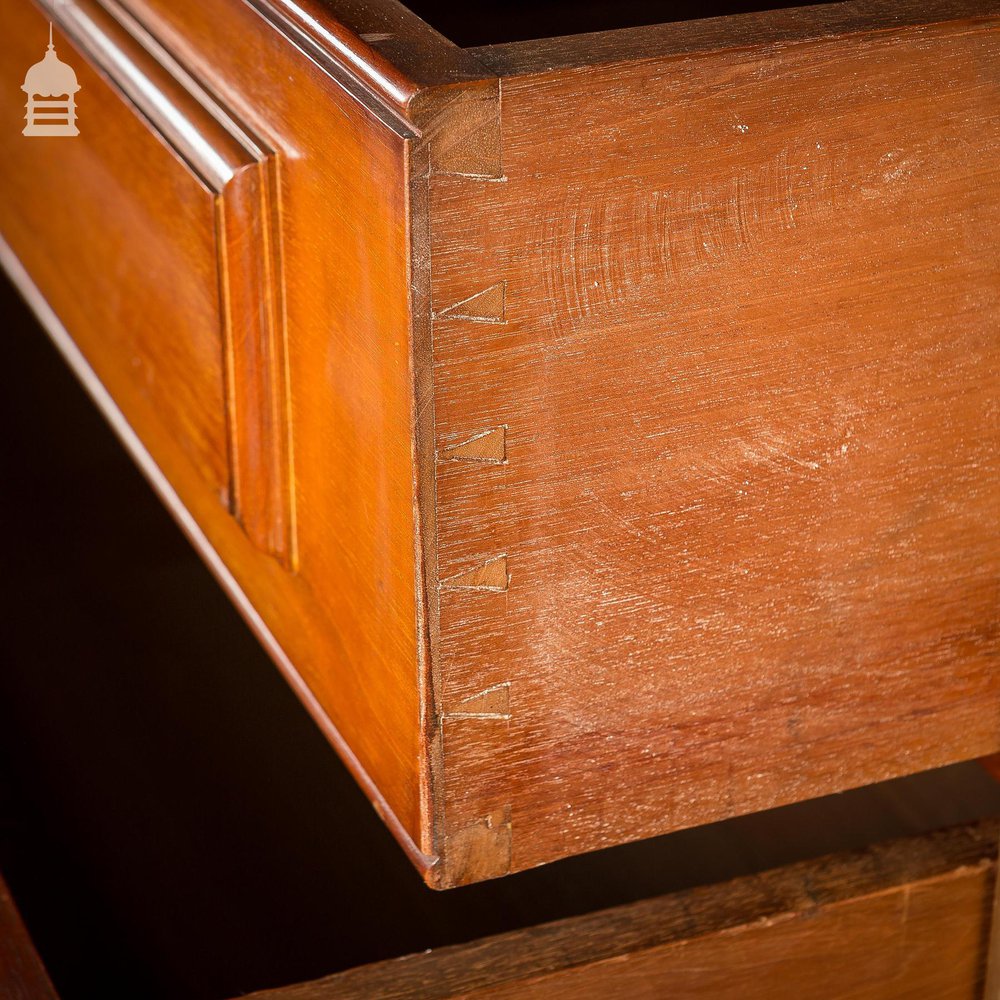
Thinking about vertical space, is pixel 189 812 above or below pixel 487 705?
below

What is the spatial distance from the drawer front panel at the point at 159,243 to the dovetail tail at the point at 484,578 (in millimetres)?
203

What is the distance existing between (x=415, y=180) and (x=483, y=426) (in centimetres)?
13

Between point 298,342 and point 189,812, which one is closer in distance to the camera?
point 298,342

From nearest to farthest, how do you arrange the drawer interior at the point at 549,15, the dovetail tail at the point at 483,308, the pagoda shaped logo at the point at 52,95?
the dovetail tail at the point at 483,308 → the drawer interior at the point at 549,15 → the pagoda shaped logo at the point at 52,95

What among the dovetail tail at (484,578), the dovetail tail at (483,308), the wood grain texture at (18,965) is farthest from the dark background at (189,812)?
the dovetail tail at (483,308)

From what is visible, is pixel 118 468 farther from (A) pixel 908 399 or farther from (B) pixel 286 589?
(A) pixel 908 399

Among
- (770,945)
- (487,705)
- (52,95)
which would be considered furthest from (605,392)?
(52,95)

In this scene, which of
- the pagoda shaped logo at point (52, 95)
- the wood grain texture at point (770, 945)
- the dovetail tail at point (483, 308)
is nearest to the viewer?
the dovetail tail at point (483, 308)

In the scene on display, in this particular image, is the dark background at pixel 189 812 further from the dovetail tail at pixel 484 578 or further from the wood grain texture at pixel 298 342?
the dovetail tail at pixel 484 578

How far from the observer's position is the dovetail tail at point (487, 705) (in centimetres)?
76

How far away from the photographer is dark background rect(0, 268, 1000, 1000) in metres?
0.85

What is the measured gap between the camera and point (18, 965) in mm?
759

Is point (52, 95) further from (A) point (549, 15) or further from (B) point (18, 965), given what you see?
(B) point (18, 965)

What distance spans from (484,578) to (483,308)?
5.7 inches
